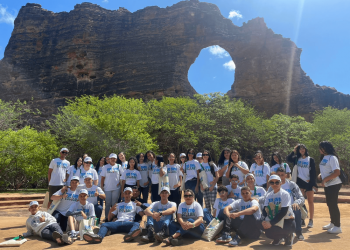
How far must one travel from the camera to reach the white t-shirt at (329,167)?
594 centimetres

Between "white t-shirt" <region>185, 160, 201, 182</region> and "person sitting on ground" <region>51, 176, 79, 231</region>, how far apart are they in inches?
128

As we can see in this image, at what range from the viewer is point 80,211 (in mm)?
6285

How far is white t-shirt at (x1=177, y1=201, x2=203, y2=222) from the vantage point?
5941 millimetres

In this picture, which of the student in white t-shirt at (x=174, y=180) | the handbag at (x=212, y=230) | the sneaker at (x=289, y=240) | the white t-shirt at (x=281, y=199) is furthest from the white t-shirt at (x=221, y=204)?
the student in white t-shirt at (x=174, y=180)

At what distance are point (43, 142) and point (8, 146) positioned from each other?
265cm

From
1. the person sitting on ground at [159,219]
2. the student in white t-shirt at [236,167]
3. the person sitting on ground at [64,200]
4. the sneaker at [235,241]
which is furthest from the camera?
the student in white t-shirt at [236,167]

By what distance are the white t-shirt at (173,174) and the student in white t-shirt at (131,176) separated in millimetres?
985

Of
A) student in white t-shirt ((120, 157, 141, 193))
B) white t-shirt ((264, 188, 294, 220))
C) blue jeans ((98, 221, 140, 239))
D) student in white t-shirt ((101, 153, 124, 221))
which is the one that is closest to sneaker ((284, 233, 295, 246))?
white t-shirt ((264, 188, 294, 220))

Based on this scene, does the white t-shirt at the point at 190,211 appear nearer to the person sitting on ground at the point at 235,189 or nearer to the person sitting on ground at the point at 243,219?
the person sitting on ground at the point at 243,219

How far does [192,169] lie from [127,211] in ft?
7.83

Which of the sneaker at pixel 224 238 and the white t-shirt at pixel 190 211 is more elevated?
the white t-shirt at pixel 190 211

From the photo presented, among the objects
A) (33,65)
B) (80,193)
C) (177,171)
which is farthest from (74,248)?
(33,65)

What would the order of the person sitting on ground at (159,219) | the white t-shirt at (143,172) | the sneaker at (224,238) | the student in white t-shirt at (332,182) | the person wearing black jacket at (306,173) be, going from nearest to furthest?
the sneaker at (224,238)
the person sitting on ground at (159,219)
the student in white t-shirt at (332,182)
the person wearing black jacket at (306,173)
the white t-shirt at (143,172)

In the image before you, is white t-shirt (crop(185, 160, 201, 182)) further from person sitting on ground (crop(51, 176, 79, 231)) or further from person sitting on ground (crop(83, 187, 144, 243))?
person sitting on ground (crop(51, 176, 79, 231))
